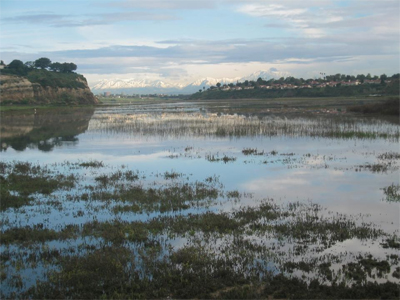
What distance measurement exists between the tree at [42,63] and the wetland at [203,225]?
14028cm

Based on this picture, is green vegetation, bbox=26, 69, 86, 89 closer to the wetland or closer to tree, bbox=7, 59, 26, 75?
tree, bbox=7, 59, 26, 75

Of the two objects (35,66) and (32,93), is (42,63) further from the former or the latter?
(32,93)

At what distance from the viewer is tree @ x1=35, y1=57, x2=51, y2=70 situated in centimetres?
15412

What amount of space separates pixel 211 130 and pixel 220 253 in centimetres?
2929

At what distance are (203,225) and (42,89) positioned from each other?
383ft

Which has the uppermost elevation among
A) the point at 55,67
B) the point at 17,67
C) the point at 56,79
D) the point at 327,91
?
the point at 55,67

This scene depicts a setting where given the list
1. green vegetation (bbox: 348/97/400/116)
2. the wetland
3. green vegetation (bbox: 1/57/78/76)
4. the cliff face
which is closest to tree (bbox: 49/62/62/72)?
green vegetation (bbox: 1/57/78/76)

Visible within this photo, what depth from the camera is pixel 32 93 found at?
371 feet

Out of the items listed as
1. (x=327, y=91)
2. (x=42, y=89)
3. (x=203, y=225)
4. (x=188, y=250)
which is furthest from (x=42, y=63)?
(x=188, y=250)

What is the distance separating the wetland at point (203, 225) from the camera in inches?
325

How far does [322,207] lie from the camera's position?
1371cm

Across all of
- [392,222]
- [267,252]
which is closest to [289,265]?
[267,252]

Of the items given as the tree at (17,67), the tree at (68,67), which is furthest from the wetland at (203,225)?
the tree at (68,67)

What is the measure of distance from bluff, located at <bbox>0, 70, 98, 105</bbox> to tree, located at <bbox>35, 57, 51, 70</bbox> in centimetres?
1040
